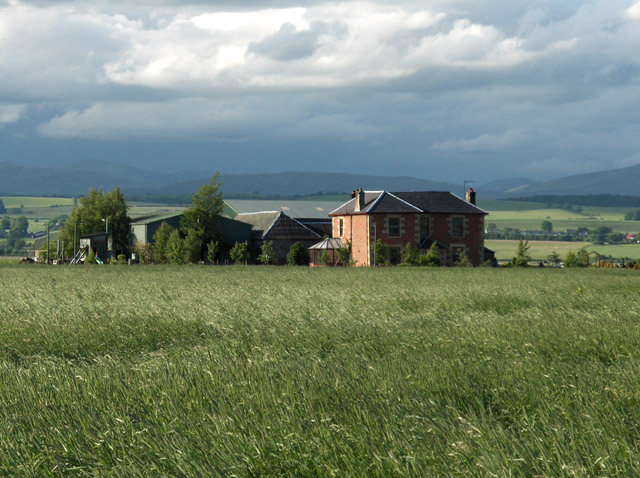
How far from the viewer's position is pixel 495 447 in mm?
5059

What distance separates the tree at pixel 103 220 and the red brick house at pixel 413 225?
31269 mm

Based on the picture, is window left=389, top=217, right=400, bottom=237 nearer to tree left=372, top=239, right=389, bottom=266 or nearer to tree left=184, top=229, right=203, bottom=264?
tree left=372, top=239, right=389, bottom=266

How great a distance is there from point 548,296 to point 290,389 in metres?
16.8

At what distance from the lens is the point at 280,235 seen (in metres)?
80.6

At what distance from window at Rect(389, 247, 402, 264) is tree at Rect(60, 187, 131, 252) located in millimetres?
36232

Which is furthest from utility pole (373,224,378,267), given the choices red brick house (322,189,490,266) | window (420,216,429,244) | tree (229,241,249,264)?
tree (229,241,249,264)

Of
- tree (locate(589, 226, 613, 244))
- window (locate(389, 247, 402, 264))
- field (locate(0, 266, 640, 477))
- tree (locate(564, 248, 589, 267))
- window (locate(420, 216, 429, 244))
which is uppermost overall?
window (locate(420, 216, 429, 244))

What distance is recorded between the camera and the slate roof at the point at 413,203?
71.1m

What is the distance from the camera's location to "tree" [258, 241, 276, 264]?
77000 millimetres

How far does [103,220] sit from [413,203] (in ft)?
133

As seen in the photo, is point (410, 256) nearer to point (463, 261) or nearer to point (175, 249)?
point (463, 261)

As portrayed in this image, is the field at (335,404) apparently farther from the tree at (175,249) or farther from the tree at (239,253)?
the tree at (239,253)

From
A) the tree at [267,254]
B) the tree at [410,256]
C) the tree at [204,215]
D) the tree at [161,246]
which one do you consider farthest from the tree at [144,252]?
the tree at [410,256]

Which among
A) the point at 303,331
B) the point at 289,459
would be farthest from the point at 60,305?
the point at 289,459
